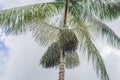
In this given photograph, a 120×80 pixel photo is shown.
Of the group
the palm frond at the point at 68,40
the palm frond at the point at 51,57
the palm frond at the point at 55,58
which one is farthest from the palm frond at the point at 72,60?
the palm frond at the point at 68,40

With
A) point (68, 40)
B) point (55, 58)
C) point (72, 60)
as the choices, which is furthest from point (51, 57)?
point (68, 40)

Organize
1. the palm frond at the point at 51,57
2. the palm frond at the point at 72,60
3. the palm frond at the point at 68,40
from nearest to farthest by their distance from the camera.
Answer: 1. the palm frond at the point at 68,40
2. the palm frond at the point at 51,57
3. the palm frond at the point at 72,60

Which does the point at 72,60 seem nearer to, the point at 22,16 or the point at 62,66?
the point at 62,66

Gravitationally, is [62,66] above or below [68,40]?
below

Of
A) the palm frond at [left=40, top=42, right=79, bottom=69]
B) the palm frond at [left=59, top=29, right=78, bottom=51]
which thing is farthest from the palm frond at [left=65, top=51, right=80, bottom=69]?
the palm frond at [left=59, top=29, right=78, bottom=51]

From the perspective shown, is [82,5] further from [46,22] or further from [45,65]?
[45,65]

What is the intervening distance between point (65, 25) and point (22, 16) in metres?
2.12

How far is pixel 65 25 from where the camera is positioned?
74.4 feet

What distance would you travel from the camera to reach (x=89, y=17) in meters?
23.0

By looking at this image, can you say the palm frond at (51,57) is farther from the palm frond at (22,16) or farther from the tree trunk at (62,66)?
the palm frond at (22,16)

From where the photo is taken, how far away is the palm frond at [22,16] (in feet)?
73.9

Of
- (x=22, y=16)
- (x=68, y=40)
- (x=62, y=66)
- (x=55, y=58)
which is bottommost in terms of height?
(x=62, y=66)

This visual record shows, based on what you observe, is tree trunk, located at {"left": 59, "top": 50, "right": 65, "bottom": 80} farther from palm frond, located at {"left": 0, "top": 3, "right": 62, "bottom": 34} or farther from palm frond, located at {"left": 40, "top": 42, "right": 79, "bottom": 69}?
palm frond, located at {"left": 0, "top": 3, "right": 62, "bottom": 34}

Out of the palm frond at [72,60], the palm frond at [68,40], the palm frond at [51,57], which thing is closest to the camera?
the palm frond at [68,40]
